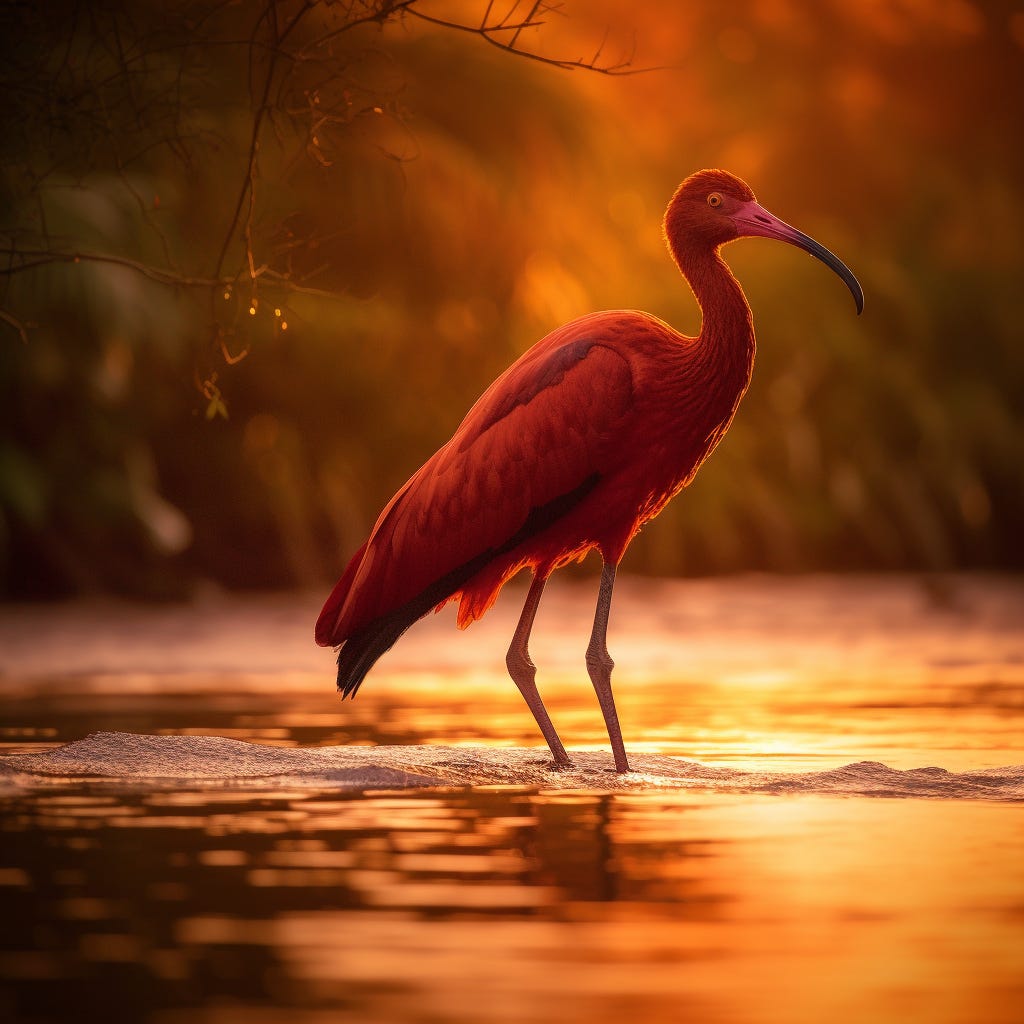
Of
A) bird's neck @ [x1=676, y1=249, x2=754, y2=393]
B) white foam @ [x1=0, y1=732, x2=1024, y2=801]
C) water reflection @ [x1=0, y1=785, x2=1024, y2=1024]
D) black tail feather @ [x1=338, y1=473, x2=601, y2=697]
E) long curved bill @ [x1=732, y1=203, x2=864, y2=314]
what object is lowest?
water reflection @ [x1=0, y1=785, x2=1024, y2=1024]

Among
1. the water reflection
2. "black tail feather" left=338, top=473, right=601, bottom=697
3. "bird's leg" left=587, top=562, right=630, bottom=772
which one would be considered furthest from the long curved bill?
the water reflection

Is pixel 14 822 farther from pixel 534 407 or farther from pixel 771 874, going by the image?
pixel 534 407

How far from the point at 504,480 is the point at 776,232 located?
137cm

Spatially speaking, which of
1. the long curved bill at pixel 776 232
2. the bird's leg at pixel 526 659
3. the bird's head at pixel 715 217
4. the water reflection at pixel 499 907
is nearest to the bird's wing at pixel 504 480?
the bird's leg at pixel 526 659

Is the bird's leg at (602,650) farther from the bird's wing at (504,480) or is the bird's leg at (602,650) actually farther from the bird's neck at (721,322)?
the bird's neck at (721,322)

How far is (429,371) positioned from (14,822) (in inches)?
483

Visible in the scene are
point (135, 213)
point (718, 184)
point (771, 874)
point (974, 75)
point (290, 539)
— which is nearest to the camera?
point (771, 874)

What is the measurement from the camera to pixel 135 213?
16656 millimetres

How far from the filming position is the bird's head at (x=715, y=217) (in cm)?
895

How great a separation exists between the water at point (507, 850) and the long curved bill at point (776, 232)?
68.5 inches

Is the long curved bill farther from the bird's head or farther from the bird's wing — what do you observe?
the bird's wing

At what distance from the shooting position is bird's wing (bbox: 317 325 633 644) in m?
→ 8.44

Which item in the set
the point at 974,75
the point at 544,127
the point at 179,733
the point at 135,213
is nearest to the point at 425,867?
the point at 179,733

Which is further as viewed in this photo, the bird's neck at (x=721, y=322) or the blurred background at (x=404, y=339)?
the blurred background at (x=404, y=339)
